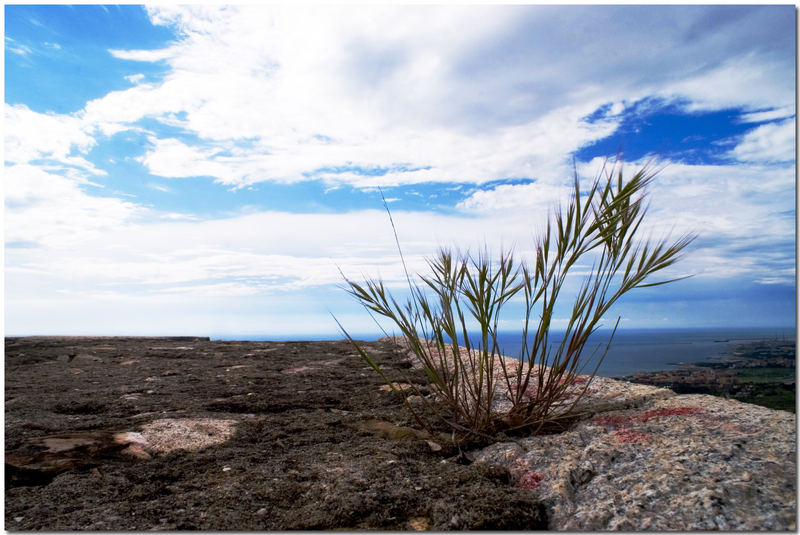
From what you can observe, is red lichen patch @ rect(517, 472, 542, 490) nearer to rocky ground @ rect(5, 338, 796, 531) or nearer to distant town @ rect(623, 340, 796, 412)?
rocky ground @ rect(5, 338, 796, 531)

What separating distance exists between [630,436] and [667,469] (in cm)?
34

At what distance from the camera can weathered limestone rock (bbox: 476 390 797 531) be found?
1.40 m

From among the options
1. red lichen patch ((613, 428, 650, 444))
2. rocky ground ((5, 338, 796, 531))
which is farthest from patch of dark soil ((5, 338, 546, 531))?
red lichen patch ((613, 428, 650, 444))

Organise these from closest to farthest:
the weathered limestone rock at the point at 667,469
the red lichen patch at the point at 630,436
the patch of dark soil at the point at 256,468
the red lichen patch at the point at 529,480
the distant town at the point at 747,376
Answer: the weathered limestone rock at the point at 667,469 → the patch of dark soil at the point at 256,468 → the red lichen patch at the point at 529,480 → the red lichen patch at the point at 630,436 → the distant town at the point at 747,376

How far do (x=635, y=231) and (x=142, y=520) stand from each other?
2062mm

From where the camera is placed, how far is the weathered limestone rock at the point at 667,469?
4.60 feet

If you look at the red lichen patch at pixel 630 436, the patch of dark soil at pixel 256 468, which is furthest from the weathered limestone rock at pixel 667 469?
the patch of dark soil at pixel 256 468

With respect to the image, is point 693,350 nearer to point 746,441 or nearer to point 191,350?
point 746,441

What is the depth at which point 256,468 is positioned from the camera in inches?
76.7

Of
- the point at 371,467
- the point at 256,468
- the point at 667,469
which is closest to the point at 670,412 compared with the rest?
the point at 667,469

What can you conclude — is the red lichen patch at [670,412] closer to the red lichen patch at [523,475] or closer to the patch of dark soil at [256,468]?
the red lichen patch at [523,475]

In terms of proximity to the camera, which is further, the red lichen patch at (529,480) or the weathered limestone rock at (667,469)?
the red lichen patch at (529,480)

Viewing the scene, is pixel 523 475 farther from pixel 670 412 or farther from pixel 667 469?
pixel 670 412

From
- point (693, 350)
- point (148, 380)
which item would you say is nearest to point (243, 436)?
point (148, 380)
